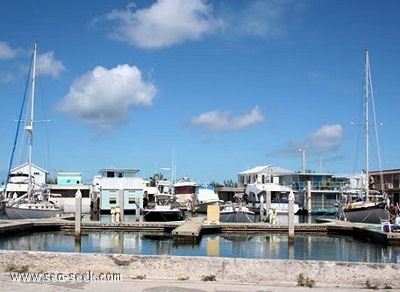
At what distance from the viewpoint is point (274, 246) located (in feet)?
113

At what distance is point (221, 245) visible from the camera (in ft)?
112

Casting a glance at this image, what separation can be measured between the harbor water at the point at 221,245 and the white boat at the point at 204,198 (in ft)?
139

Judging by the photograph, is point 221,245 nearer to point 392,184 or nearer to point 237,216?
point 237,216

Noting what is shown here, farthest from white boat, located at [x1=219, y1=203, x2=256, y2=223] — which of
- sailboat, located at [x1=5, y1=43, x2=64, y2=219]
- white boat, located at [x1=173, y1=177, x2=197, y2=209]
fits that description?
white boat, located at [x1=173, y1=177, x2=197, y2=209]

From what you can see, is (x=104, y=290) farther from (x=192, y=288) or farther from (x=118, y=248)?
(x=118, y=248)

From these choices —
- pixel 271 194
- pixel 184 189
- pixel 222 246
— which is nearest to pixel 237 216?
pixel 222 246

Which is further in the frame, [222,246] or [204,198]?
[204,198]

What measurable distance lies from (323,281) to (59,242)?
2759 cm

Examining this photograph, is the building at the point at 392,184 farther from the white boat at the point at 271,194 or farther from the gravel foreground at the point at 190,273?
the gravel foreground at the point at 190,273

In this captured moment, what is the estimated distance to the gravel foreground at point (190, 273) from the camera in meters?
10.7

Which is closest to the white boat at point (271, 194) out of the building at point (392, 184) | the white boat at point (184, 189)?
the white boat at point (184, 189)

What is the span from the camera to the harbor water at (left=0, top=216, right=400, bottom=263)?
2988cm

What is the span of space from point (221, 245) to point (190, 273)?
23.1 meters

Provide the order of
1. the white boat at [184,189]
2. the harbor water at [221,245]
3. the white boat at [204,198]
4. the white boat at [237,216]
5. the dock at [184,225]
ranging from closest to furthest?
the harbor water at [221,245]
the dock at [184,225]
the white boat at [237,216]
the white boat at [204,198]
the white boat at [184,189]
